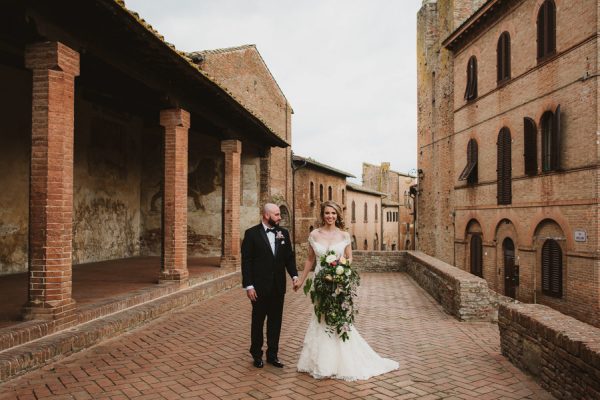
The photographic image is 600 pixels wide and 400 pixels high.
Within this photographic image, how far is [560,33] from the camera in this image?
42.1 ft

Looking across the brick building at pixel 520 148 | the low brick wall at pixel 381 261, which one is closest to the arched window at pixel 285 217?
the low brick wall at pixel 381 261

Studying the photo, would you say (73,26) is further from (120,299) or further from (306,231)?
(306,231)

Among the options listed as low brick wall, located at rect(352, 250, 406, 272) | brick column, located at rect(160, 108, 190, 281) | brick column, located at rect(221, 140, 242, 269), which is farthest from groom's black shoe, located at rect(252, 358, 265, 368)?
low brick wall, located at rect(352, 250, 406, 272)

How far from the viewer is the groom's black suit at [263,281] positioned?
5.00m

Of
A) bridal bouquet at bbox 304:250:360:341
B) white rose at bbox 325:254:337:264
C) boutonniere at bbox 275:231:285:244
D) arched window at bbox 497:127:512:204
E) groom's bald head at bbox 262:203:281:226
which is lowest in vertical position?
bridal bouquet at bbox 304:250:360:341

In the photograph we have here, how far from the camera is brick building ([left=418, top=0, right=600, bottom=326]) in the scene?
469 inches

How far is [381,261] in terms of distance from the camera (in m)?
16.7

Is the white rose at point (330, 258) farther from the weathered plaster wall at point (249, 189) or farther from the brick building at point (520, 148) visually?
the weathered plaster wall at point (249, 189)

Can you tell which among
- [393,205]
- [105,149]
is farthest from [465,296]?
[393,205]

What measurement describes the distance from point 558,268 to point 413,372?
32.8ft

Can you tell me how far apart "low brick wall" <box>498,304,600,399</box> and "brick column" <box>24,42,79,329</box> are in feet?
17.2

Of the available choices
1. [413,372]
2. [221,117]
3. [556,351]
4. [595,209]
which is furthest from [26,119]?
[595,209]

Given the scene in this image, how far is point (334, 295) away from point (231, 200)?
7980 mm

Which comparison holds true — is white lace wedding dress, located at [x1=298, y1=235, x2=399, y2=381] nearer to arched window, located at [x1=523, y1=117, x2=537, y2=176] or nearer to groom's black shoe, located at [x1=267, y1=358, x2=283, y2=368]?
groom's black shoe, located at [x1=267, y1=358, x2=283, y2=368]
